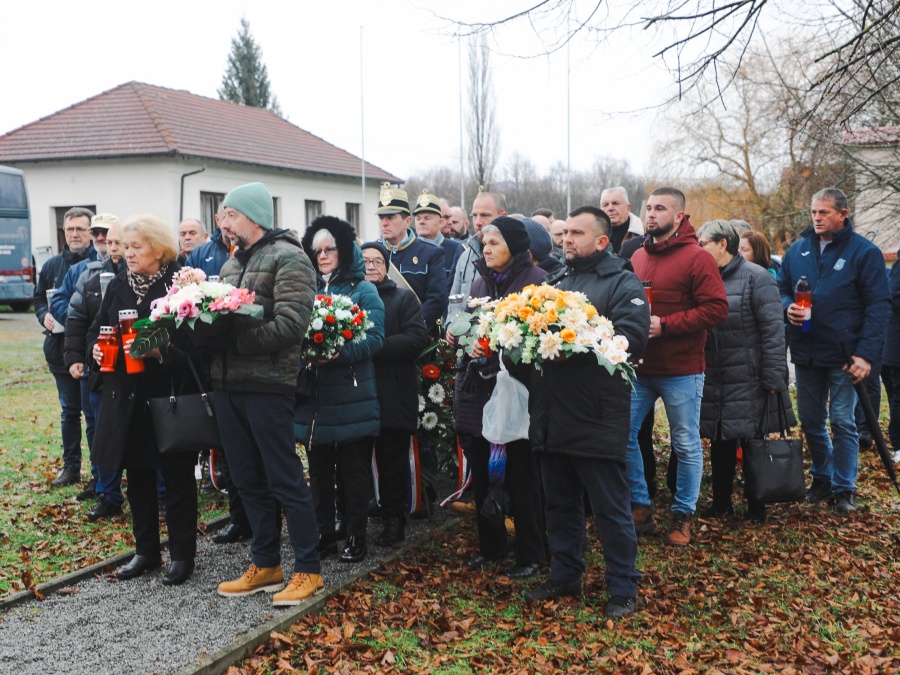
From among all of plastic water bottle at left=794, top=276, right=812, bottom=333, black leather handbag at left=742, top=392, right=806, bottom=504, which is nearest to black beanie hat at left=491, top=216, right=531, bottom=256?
black leather handbag at left=742, top=392, right=806, bottom=504

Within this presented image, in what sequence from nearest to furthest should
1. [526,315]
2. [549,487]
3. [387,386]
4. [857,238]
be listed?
[526,315] → [549,487] → [387,386] → [857,238]

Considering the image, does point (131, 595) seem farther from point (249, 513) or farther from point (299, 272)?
point (299, 272)

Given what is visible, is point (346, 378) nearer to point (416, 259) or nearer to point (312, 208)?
point (416, 259)

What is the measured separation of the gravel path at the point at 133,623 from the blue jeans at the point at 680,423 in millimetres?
2106

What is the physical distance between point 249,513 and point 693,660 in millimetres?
2627

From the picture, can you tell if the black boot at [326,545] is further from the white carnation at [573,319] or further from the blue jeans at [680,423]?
the white carnation at [573,319]

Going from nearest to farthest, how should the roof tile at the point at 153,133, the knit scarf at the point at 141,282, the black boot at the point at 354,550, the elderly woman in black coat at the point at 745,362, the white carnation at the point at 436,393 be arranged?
the knit scarf at the point at 141,282 → the black boot at the point at 354,550 → the elderly woman in black coat at the point at 745,362 → the white carnation at the point at 436,393 → the roof tile at the point at 153,133

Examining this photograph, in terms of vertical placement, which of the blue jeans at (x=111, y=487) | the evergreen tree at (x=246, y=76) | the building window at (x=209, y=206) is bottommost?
the blue jeans at (x=111, y=487)

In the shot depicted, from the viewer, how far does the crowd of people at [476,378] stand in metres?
4.89

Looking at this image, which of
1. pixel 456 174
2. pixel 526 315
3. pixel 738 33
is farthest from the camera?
pixel 456 174

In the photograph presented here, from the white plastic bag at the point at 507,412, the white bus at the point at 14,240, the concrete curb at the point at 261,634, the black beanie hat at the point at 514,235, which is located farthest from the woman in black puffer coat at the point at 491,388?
the white bus at the point at 14,240

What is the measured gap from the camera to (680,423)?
6172 millimetres

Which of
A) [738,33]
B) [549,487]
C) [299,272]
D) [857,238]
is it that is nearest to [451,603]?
[549,487]

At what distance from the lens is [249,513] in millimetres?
5152
